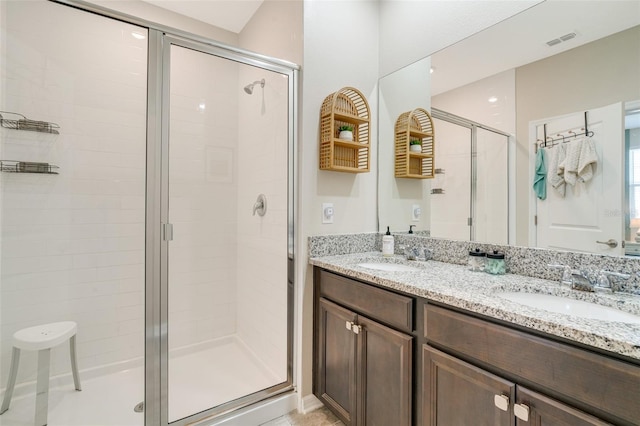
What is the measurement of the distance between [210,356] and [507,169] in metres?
2.32

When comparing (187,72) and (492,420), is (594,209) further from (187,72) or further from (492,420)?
(187,72)

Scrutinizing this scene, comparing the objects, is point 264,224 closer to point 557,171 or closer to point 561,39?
point 557,171

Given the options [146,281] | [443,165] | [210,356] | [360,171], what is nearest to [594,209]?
[443,165]

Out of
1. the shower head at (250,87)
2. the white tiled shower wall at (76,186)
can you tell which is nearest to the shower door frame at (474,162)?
the shower head at (250,87)

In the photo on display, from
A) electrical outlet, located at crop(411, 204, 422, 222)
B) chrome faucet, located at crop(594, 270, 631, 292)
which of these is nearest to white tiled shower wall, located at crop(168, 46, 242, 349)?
electrical outlet, located at crop(411, 204, 422, 222)

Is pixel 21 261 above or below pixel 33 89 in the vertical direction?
below

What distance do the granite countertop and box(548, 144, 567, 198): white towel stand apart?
42cm

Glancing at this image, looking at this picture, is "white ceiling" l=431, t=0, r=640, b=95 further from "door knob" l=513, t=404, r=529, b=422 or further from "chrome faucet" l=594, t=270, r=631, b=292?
"door knob" l=513, t=404, r=529, b=422

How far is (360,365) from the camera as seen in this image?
4.64 ft

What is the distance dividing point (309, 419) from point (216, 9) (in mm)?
3017

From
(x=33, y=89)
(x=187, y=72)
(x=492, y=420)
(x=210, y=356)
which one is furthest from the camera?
(x=210, y=356)

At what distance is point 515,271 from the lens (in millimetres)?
1386

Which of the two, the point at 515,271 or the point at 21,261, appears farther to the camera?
the point at 21,261

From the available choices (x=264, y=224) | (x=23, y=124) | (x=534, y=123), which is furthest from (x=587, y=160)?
(x=23, y=124)
